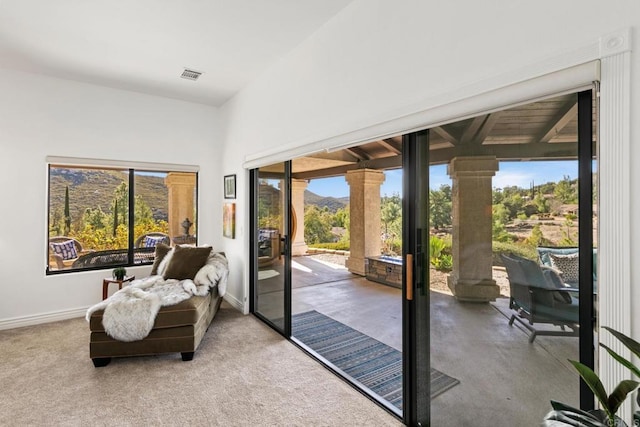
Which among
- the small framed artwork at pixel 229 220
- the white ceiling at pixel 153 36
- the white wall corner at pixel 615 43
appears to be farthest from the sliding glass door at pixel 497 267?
the small framed artwork at pixel 229 220

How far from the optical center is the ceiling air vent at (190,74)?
387 cm

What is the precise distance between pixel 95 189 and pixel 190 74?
7.09 feet

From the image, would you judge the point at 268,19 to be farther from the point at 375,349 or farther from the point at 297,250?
the point at 297,250

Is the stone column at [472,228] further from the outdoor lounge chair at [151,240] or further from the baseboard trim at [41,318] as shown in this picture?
the outdoor lounge chair at [151,240]

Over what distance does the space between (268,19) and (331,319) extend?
346cm

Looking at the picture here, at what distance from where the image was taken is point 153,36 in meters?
3.04

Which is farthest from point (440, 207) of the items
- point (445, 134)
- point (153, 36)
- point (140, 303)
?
point (153, 36)

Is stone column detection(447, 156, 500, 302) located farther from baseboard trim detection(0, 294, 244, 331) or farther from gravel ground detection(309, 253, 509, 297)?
baseboard trim detection(0, 294, 244, 331)

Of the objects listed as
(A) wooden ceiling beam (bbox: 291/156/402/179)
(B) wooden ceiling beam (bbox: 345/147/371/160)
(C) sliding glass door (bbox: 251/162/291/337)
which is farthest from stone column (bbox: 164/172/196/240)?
(B) wooden ceiling beam (bbox: 345/147/371/160)

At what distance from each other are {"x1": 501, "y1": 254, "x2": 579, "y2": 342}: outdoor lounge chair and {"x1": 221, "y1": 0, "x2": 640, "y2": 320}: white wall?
0.89 ft

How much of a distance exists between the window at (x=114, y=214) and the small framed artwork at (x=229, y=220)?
1.92 feet

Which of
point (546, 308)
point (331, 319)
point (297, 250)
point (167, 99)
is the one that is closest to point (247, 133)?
point (167, 99)

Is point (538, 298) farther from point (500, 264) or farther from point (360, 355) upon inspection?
point (360, 355)

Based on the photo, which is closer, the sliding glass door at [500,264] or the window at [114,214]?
the sliding glass door at [500,264]
